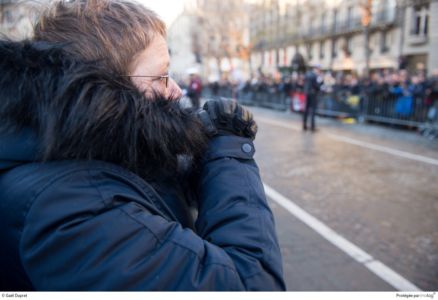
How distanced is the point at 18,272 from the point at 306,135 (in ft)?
33.2

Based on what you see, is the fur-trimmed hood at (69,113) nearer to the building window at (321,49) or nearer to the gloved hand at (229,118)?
the gloved hand at (229,118)

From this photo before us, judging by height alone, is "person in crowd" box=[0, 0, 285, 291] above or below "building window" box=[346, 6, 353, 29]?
below

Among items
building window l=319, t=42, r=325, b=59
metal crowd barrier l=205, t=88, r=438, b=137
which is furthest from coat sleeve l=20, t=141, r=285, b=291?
building window l=319, t=42, r=325, b=59

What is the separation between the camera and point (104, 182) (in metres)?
0.96

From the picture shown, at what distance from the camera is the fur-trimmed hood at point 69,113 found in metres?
0.94

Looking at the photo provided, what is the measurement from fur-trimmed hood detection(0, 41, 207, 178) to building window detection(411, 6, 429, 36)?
113 ft

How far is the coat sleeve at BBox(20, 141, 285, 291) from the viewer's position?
0.87 metres

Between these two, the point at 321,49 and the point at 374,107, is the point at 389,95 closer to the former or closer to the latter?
the point at 374,107

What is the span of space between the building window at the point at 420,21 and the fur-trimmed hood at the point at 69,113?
34.5 meters

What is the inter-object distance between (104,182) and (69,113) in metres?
0.18

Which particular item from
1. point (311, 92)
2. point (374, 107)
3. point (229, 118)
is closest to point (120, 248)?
point (229, 118)

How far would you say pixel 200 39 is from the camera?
4638 centimetres

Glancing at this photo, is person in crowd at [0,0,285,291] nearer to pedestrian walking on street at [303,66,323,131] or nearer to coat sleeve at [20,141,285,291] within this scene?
coat sleeve at [20,141,285,291]

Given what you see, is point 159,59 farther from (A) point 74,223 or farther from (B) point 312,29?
(B) point 312,29
